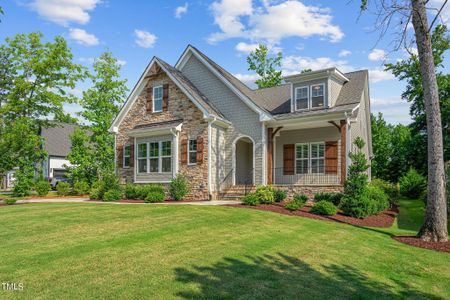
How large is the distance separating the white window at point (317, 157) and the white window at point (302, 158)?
33 cm

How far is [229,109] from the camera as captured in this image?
19188mm

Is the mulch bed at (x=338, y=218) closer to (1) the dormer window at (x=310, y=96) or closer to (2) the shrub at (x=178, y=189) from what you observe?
(2) the shrub at (x=178, y=189)

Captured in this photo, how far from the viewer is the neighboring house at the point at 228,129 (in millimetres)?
17656

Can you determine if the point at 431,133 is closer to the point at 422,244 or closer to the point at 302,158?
the point at 422,244

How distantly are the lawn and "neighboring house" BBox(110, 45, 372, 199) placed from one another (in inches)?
293

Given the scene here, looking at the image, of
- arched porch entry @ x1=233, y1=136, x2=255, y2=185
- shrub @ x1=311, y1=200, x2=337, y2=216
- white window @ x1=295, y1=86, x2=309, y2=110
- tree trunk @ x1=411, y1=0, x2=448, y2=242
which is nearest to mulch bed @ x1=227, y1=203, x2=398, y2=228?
shrub @ x1=311, y1=200, x2=337, y2=216

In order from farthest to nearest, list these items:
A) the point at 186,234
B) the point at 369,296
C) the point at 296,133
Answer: the point at 296,133 < the point at 186,234 < the point at 369,296

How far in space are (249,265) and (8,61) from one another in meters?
28.4

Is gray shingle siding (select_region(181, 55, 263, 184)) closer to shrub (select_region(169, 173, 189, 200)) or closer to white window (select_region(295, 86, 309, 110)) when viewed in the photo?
white window (select_region(295, 86, 309, 110))

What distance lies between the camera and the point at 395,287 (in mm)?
5727

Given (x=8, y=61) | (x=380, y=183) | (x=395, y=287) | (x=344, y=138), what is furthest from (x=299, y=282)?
(x=8, y=61)

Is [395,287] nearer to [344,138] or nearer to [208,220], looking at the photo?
[208,220]

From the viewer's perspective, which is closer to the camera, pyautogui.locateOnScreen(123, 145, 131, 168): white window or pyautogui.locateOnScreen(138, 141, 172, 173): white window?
pyautogui.locateOnScreen(138, 141, 172, 173): white window

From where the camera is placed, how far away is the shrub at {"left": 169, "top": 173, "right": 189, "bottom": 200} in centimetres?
1702
